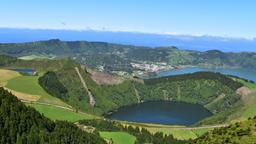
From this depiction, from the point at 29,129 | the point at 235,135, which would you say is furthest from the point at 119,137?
the point at 235,135

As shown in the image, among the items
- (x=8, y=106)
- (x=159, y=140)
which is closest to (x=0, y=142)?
(x=8, y=106)

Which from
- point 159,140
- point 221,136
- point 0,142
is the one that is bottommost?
point 159,140

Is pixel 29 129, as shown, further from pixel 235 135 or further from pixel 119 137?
pixel 235 135

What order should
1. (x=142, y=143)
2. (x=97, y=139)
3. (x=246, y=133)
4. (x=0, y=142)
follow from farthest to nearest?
(x=142, y=143) < (x=97, y=139) < (x=0, y=142) < (x=246, y=133)

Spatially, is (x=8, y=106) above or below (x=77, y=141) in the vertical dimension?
above

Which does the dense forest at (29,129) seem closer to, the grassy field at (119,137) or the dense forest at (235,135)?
the grassy field at (119,137)

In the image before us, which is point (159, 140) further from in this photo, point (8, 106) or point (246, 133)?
point (246, 133)
